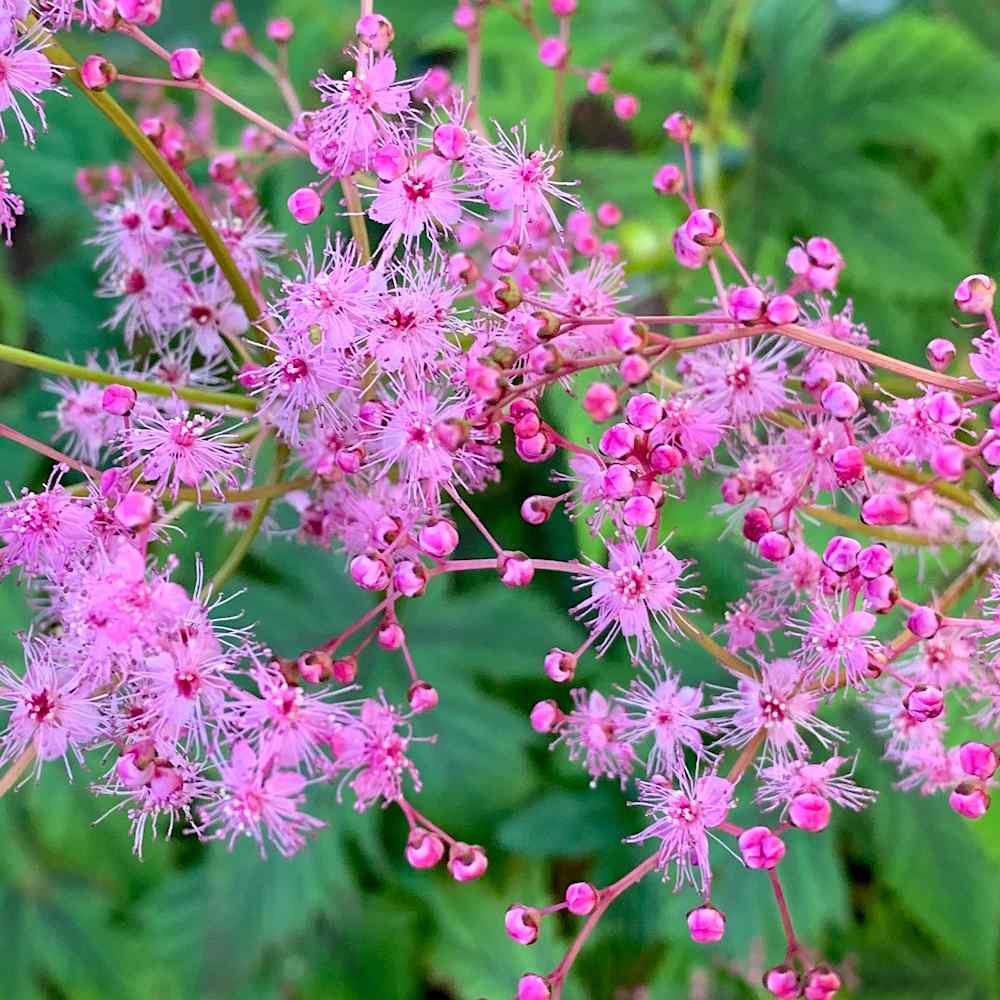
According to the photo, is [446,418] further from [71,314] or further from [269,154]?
[71,314]

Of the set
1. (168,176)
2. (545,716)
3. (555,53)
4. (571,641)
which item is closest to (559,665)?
(545,716)

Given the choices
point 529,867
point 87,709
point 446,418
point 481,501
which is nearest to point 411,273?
point 446,418

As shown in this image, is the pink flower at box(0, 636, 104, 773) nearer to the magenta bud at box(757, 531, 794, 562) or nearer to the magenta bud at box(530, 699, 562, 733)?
the magenta bud at box(530, 699, 562, 733)

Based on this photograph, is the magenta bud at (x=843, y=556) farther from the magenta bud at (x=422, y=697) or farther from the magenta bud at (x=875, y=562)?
the magenta bud at (x=422, y=697)

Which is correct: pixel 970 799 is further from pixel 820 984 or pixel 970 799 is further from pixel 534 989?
pixel 534 989

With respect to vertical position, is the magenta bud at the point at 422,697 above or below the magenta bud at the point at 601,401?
below

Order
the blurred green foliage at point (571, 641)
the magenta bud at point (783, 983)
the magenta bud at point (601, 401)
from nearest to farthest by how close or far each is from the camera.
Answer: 1. the magenta bud at point (601, 401)
2. the magenta bud at point (783, 983)
3. the blurred green foliage at point (571, 641)

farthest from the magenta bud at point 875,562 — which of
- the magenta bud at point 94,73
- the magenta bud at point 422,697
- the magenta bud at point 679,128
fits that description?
the magenta bud at point 94,73
